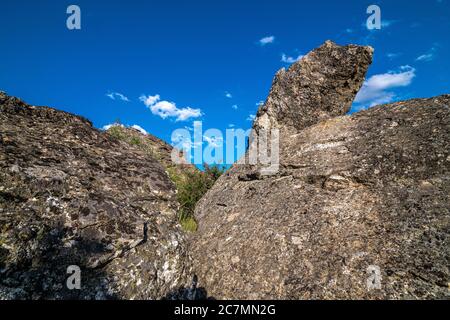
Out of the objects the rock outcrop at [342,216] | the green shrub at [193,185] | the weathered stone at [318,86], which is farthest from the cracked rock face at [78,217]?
the green shrub at [193,185]

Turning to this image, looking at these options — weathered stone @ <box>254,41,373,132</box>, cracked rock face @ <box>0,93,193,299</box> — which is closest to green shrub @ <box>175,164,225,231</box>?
weathered stone @ <box>254,41,373,132</box>

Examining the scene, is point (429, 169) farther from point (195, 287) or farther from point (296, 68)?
point (296, 68)

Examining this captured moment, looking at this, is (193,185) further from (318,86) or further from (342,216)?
(342,216)

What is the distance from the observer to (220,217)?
328 inches

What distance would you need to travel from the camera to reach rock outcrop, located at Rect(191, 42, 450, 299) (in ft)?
17.1

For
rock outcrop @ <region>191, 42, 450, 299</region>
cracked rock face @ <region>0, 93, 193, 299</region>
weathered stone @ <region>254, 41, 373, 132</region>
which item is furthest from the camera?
weathered stone @ <region>254, 41, 373, 132</region>

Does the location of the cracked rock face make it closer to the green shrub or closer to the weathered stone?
the weathered stone

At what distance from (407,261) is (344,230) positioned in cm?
126

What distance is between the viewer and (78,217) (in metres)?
4.94

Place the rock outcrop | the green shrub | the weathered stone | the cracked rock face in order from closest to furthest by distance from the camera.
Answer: the cracked rock face, the rock outcrop, the weathered stone, the green shrub

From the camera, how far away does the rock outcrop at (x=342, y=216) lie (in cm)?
521

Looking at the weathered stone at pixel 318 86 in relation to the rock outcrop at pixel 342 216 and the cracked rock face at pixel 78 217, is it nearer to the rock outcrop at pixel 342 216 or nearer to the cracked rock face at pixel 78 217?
the rock outcrop at pixel 342 216

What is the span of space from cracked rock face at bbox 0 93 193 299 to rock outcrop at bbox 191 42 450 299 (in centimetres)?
159

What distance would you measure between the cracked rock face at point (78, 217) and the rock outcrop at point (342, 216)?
159 cm
